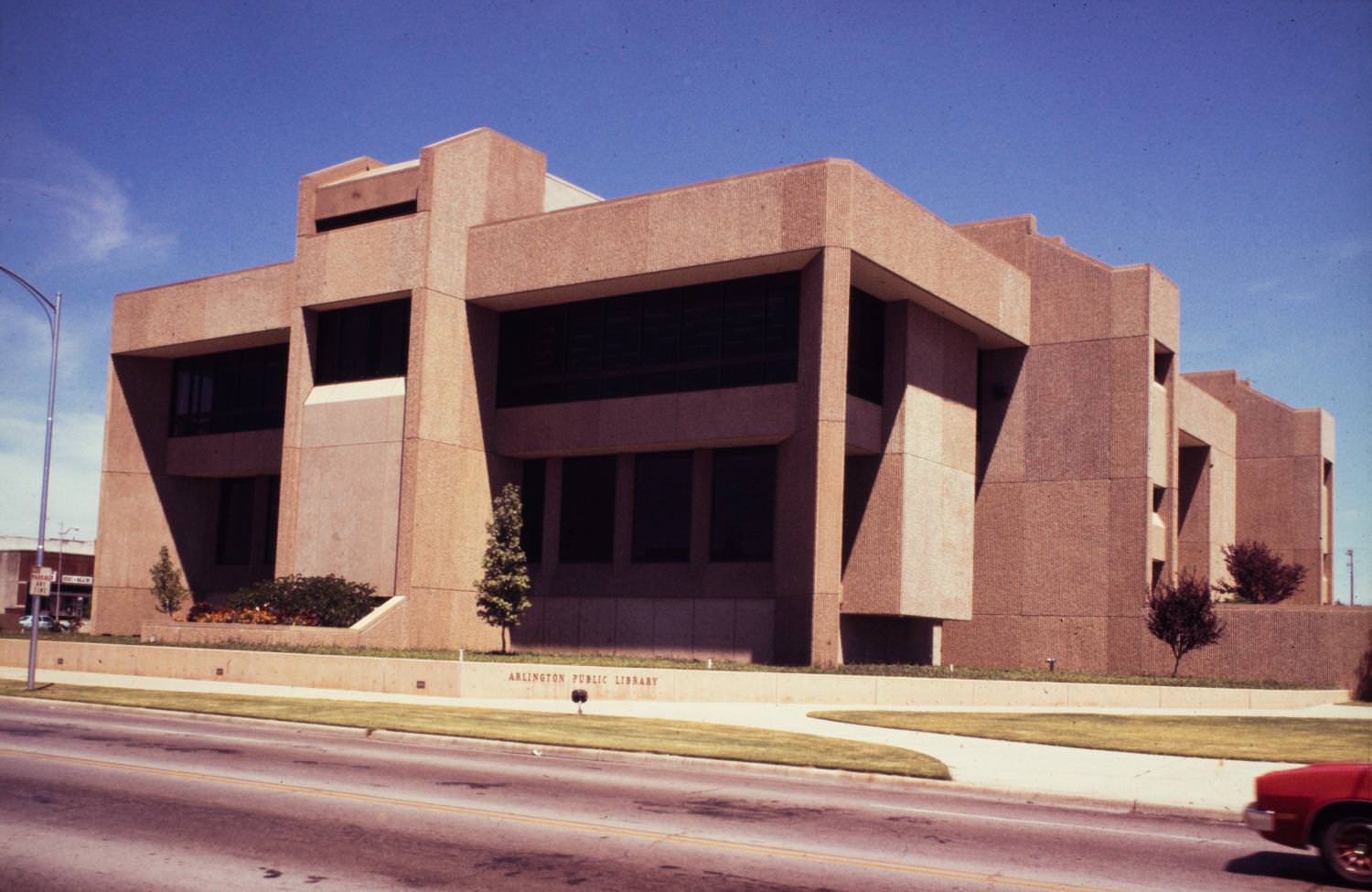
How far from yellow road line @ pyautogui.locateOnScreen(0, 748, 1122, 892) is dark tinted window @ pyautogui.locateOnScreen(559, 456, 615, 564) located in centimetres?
2882

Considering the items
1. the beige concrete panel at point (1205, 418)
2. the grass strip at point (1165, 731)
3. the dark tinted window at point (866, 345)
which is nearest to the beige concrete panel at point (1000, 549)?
the dark tinted window at point (866, 345)

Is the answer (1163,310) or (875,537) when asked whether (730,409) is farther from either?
(1163,310)

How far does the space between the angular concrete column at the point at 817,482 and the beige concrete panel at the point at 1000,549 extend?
11.4 meters

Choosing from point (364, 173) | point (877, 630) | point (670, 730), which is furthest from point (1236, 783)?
point (364, 173)

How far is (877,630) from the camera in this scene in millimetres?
43719

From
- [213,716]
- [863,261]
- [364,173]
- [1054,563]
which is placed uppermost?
[364,173]

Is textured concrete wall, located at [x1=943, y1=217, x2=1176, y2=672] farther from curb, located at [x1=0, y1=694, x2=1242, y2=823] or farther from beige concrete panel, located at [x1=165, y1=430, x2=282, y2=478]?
curb, located at [x1=0, y1=694, x2=1242, y2=823]

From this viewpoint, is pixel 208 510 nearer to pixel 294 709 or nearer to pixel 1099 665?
pixel 294 709

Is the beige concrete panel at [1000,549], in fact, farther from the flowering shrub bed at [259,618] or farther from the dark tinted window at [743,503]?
the flowering shrub bed at [259,618]

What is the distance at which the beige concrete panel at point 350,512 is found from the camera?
43938 millimetres

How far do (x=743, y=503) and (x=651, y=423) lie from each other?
4.12 metres

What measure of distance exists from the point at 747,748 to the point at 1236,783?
7.18 meters

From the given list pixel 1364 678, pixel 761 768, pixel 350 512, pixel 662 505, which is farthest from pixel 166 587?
pixel 1364 678

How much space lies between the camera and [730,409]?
Answer: 40.8 m
